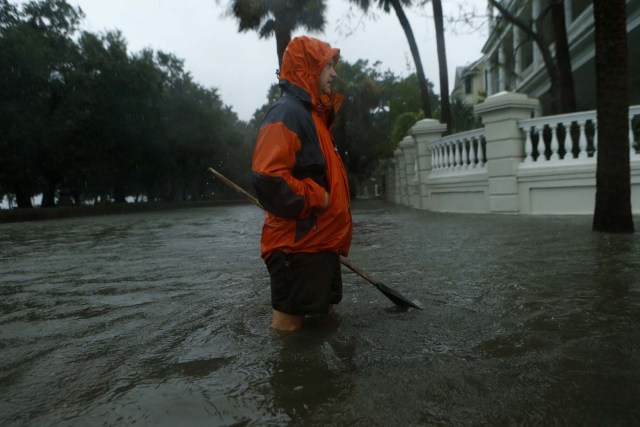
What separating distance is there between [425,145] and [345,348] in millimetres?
11137

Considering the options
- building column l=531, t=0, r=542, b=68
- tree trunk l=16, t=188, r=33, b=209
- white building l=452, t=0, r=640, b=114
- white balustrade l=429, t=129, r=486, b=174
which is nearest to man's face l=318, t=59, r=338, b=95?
white balustrade l=429, t=129, r=486, b=174

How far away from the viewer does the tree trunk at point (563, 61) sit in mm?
10688

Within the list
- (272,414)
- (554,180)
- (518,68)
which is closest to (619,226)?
(554,180)

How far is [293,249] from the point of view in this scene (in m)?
2.67

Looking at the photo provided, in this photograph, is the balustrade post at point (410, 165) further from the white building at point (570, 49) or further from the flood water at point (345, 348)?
the flood water at point (345, 348)

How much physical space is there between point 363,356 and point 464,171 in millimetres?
8984

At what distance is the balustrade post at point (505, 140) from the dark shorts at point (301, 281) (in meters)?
7.46

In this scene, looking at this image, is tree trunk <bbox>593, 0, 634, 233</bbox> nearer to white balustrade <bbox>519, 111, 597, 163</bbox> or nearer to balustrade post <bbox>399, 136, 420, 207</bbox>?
white balustrade <bbox>519, 111, 597, 163</bbox>

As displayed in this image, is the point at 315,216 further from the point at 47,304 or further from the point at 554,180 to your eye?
the point at 554,180

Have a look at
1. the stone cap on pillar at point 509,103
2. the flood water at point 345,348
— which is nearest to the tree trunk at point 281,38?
the stone cap on pillar at point 509,103

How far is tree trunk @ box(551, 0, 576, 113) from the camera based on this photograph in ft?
35.1

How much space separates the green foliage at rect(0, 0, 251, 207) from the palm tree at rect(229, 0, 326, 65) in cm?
974

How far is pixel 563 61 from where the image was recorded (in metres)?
10.8

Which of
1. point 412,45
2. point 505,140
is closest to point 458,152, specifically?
point 505,140
